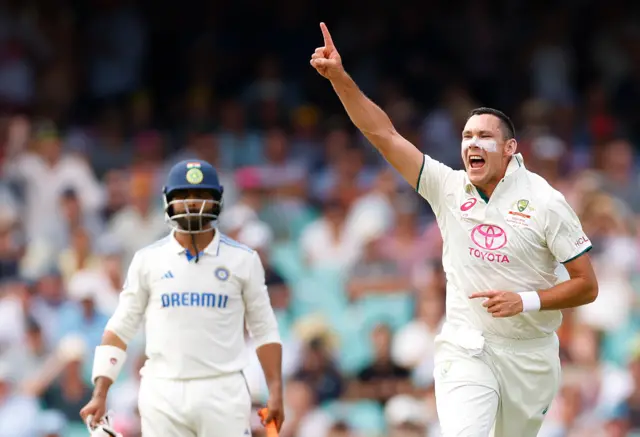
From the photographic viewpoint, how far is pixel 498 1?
17.9m

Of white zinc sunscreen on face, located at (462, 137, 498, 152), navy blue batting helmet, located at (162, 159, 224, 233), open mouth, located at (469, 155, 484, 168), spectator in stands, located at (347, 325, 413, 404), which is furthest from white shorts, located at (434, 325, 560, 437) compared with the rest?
spectator in stands, located at (347, 325, 413, 404)

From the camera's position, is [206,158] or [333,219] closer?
[333,219]

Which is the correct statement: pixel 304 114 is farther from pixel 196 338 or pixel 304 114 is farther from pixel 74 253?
pixel 196 338

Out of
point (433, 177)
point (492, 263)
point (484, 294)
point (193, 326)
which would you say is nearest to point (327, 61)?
point (433, 177)

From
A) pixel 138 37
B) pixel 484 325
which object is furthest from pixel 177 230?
pixel 138 37

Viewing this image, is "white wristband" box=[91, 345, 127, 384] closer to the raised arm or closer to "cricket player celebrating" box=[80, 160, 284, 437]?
"cricket player celebrating" box=[80, 160, 284, 437]

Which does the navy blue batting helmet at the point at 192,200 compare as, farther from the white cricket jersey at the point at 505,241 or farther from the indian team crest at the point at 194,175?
the white cricket jersey at the point at 505,241

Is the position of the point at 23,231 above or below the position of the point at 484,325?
above

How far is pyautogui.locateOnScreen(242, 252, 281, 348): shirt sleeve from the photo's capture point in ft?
26.4

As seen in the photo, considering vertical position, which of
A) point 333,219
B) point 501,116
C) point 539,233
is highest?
point 333,219

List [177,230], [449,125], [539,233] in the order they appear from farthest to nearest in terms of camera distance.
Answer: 1. [449,125]
2. [177,230]
3. [539,233]

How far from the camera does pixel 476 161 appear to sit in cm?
755

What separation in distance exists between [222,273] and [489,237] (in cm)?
162

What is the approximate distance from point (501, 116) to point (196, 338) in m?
2.19
